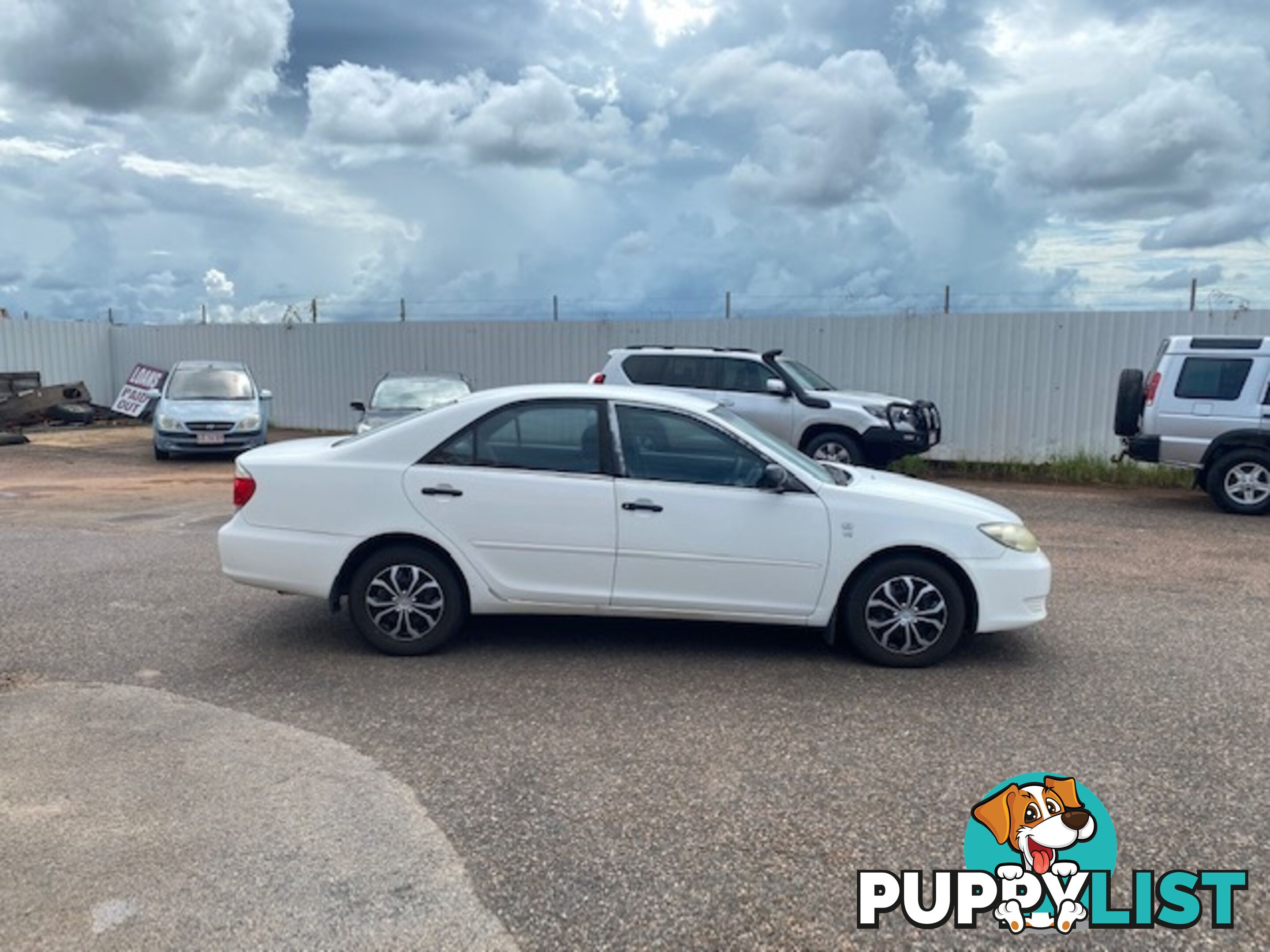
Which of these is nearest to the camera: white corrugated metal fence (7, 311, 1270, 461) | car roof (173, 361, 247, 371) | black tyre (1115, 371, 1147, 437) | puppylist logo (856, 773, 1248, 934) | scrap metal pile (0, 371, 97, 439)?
puppylist logo (856, 773, 1248, 934)

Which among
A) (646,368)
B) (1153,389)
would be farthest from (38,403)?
(1153,389)

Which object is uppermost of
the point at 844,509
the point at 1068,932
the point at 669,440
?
the point at 669,440

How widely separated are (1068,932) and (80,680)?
15.5ft

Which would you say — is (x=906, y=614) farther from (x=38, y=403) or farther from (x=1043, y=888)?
(x=38, y=403)

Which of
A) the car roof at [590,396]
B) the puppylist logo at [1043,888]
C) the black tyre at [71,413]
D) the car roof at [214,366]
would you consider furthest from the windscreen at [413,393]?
the black tyre at [71,413]

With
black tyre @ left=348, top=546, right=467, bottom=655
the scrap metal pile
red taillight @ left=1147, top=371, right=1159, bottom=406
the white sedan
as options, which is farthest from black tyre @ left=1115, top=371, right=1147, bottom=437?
the scrap metal pile

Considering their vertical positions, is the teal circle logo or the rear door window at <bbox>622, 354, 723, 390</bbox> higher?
the rear door window at <bbox>622, 354, 723, 390</bbox>

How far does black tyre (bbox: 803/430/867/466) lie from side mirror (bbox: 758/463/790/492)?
278 inches

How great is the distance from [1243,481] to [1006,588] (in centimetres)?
718

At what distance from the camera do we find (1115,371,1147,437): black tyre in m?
11.3

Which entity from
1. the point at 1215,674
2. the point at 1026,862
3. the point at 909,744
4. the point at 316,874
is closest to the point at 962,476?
the point at 1215,674

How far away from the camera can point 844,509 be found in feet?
17.1

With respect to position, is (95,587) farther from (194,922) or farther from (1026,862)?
(1026,862)

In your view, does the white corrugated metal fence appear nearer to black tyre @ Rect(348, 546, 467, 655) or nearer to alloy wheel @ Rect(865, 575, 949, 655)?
alloy wheel @ Rect(865, 575, 949, 655)
